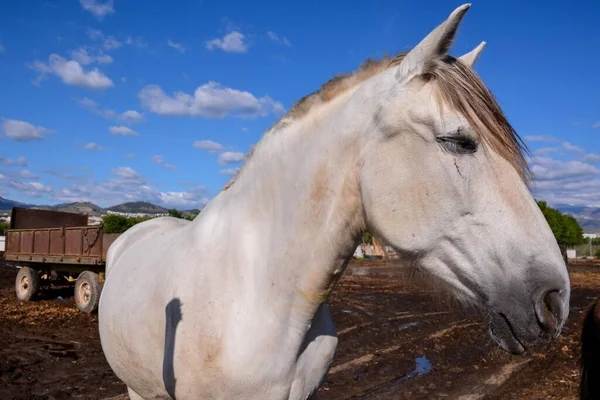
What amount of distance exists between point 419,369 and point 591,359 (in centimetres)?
259

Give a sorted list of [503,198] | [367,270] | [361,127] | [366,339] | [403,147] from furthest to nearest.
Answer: [367,270]
[366,339]
[361,127]
[403,147]
[503,198]

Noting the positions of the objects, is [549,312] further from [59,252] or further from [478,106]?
[59,252]

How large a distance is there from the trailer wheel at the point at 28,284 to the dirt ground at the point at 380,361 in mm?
1363

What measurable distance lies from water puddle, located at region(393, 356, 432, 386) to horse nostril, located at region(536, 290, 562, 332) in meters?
4.44

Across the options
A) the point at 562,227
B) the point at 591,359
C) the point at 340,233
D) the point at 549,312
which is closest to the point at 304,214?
the point at 340,233

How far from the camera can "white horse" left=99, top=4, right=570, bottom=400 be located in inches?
53.2

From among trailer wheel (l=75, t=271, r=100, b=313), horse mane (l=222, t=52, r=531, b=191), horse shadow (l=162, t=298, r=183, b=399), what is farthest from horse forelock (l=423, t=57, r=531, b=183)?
trailer wheel (l=75, t=271, r=100, b=313)

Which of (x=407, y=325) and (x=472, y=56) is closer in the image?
(x=472, y=56)

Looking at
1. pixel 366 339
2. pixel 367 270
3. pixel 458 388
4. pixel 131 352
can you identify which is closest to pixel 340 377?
pixel 458 388

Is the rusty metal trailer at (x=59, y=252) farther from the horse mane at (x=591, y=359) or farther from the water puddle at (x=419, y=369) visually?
the horse mane at (x=591, y=359)

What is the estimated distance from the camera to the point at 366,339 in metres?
7.66

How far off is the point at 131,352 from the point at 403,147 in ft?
5.38

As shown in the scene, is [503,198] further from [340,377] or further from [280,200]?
[340,377]

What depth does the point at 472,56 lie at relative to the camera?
171 centimetres
